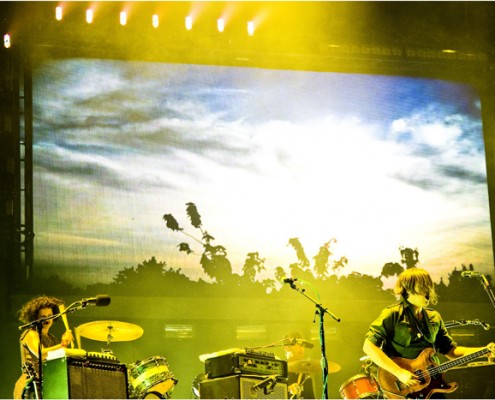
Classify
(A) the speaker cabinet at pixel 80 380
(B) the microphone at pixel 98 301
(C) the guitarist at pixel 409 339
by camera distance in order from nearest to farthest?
(C) the guitarist at pixel 409 339 → (A) the speaker cabinet at pixel 80 380 → (B) the microphone at pixel 98 301

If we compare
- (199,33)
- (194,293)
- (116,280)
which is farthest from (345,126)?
(116,280)

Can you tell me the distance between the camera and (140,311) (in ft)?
27.1

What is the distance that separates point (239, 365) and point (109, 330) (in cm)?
180

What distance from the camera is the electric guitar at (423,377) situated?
173 inches

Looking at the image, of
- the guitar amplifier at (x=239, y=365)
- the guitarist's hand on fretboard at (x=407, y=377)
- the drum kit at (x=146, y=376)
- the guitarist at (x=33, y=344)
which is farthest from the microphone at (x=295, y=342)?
the guitarist's hand on fretboard at (x=407, y=377)

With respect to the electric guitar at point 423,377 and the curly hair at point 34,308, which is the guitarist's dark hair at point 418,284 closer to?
the electric guitar at point 423,377

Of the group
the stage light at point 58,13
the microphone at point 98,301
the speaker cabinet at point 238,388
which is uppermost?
the stage light at point 58,13

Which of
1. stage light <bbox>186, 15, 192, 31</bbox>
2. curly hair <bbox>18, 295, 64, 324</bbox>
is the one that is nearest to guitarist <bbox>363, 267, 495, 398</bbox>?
curly hair <bbox>18, 295, 64, 324</bbox>

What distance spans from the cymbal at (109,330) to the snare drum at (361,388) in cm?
203

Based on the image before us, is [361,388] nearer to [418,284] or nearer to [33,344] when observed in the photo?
[418,284]

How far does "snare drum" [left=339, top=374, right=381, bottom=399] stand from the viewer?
22.0ft

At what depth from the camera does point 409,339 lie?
4.52 metres

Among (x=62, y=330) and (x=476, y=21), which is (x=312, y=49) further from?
(x=62, y=330)

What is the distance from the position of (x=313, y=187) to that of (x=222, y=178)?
1.08 m
